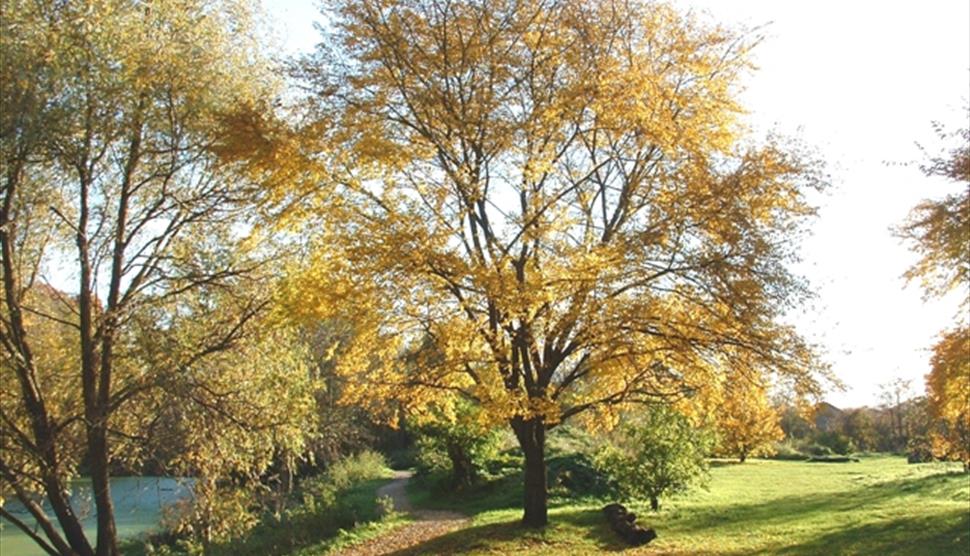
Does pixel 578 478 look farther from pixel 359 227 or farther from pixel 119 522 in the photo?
pixel 119 522

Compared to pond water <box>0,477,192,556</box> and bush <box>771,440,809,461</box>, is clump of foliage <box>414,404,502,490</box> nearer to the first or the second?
pond water <box>0,477,192,556</box>

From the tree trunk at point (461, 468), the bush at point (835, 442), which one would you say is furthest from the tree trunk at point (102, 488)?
the bush at point (835, 442)

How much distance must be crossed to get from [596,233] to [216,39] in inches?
288

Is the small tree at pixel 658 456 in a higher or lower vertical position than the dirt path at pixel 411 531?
higher

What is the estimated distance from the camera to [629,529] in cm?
1309

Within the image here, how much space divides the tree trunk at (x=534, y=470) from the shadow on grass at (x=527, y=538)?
0.24 metres

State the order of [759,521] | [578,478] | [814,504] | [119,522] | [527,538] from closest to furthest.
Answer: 1. [527,538]
2. [759,521]
3. [814,504]
4. [578,478]
5. [119,522]

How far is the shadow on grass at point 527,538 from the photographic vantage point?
1248 cm

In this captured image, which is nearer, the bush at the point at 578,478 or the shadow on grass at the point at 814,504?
the shadow on grass at the point at 814,504

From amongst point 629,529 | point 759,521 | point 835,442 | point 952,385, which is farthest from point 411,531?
point 835,442

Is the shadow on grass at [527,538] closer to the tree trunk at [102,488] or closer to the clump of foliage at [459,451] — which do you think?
the tree trunk at [102,488]

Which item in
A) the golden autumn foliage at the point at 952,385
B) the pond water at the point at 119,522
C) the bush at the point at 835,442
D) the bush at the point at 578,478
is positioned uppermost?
the golden autumn foliage at the point at 952,385

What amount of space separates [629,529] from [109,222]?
34.5 feet

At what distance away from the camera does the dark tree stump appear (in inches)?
509
